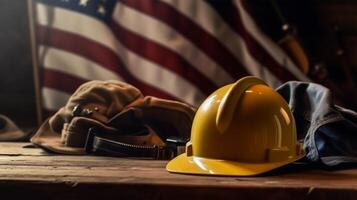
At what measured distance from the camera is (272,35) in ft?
6.20

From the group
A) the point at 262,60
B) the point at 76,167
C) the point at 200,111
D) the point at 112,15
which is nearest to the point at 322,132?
the point at 200,111

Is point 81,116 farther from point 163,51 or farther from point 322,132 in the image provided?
point 163,51

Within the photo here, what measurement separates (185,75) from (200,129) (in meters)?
0.87

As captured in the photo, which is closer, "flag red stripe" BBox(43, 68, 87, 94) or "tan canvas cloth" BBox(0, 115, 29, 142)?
"tan canvas cloth" BBox(0, 115, 29, 142)

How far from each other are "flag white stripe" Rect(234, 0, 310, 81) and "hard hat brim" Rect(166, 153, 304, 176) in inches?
33.2

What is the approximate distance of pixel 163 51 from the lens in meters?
1.87

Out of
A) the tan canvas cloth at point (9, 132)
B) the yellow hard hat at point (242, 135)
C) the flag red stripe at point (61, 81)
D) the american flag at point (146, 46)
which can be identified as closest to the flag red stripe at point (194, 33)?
the american flag at point (146, 46)

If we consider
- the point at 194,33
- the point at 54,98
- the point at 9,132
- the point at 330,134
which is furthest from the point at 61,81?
the point at 330,134

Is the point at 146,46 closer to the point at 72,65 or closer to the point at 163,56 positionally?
the point at 163,56

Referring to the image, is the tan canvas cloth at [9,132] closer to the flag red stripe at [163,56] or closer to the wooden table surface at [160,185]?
the flag red stripe at [163,56]

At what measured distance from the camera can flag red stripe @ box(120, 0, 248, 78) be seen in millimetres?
1859

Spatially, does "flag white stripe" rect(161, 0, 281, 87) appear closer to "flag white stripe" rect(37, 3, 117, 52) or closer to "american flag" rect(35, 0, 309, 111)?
"american flag" rect(35, 0, 309, 111)

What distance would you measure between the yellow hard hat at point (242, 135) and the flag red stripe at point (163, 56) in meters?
0.86

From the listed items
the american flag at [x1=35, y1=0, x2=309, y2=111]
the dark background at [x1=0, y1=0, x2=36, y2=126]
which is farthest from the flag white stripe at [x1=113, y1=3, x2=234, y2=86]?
the dark background at [x1=0, y1=0, x2=36, y2=126]
